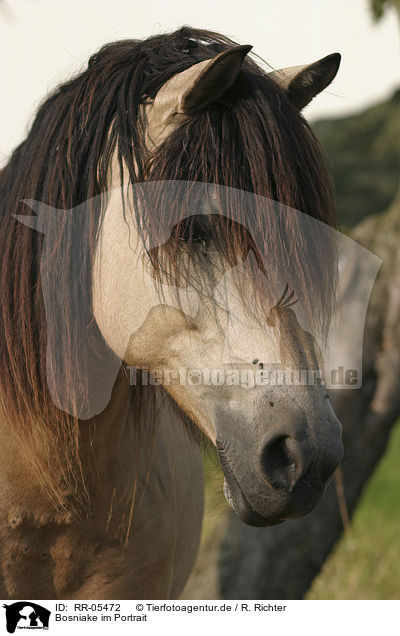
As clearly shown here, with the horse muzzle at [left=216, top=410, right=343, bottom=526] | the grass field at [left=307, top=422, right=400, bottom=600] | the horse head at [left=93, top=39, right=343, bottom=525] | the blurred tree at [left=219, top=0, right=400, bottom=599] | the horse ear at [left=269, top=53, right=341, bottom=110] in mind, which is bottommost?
the grass field at [left=307, top=422, right=400, bottom=600]

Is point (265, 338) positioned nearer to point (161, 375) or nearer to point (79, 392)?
point (161, 375)

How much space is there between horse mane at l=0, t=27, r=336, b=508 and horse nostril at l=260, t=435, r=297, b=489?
371 mm

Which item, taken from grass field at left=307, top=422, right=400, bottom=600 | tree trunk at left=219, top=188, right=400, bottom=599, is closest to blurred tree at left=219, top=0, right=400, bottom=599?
tree trunk at left=219, top=188, right=400, bottom=599

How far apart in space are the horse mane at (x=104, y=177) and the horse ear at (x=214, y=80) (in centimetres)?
3

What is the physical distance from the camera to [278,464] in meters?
1.44

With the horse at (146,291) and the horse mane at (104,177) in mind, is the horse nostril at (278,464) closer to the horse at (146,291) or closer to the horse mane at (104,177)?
the horse at (146,291)

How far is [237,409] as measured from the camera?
1.49 meters

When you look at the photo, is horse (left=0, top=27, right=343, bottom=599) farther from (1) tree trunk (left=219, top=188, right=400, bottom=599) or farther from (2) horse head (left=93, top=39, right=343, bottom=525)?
(1) tree trunk (left=219, top=188, right=400, bottom=599)

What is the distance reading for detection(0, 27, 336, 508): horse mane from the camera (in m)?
1.55
